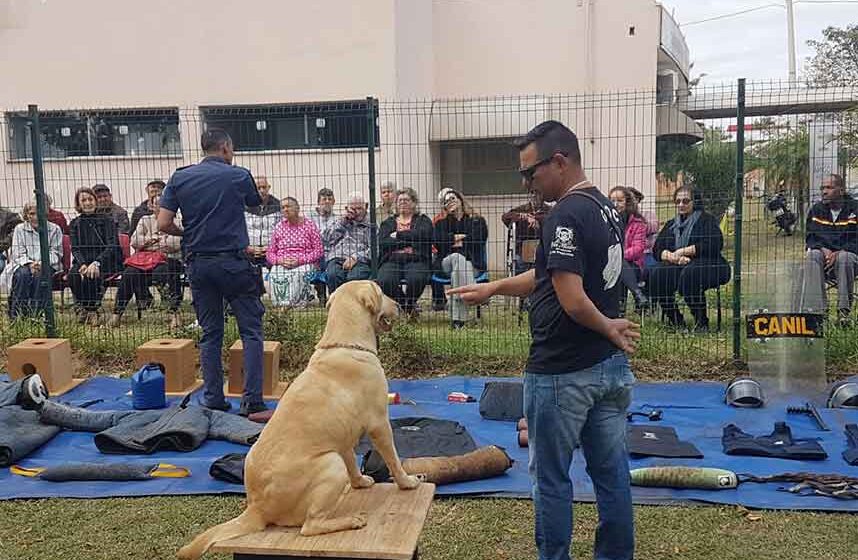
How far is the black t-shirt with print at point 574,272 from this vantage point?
3.07m

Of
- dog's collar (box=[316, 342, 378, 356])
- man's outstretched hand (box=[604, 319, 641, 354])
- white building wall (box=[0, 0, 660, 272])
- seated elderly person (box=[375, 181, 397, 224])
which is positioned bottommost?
dog's collar (box=[316, 342, 378, 356])

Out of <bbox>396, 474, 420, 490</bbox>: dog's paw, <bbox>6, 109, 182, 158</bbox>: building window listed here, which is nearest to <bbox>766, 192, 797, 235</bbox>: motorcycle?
<bbox>396, 474, 420, 490</bbox>: dog's paw

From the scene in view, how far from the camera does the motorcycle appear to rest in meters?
7.92

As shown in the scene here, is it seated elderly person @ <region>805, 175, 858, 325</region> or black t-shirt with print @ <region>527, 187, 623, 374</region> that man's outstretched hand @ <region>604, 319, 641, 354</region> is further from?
seated elderly person @ <region>805, 175, 858, 325</region>

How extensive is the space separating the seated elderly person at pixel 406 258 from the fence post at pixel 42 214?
3.56m

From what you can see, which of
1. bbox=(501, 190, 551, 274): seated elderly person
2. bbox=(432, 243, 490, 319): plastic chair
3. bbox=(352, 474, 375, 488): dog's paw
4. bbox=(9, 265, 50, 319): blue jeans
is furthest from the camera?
bbox=(501, 190, 551, 274): seated elderly person

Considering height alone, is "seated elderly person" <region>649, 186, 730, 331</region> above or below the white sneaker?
above

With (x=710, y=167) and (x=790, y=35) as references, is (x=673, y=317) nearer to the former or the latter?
(x=710, y=167)

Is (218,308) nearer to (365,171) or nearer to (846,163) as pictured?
(365,171)

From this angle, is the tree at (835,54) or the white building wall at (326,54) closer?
the white building wall at (326,54)

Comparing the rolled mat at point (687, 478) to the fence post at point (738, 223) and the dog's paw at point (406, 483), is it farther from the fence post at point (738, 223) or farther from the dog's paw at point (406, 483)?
the fence post at point (738, 223)

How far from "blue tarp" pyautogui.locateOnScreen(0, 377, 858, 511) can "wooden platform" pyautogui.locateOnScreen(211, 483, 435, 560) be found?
1480 mm

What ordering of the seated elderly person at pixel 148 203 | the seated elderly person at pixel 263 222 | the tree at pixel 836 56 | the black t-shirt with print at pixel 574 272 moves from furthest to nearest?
the tree at pixel 836 56 → the seated elderly person at pixel 148 203 → the seated elderly person at pixel 263 222 → the black t-shirt with print at pixel 574 272

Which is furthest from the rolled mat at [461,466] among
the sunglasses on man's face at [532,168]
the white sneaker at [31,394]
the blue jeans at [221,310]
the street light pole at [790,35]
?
the street light pole at [790,35]
